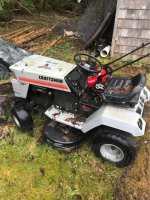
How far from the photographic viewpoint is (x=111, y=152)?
11.7 ft

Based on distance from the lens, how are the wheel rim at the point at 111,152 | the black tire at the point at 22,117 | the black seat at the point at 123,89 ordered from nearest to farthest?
the black seat at the point at 123,89
the wheel rim at the point at 111,152
the black tire at the point at 22,117

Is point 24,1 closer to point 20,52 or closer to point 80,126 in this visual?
point 20,52

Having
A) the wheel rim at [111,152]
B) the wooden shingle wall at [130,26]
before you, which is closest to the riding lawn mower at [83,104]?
the wheel rim at [111,152]

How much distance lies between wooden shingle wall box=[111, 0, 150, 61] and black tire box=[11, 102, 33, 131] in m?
3.16

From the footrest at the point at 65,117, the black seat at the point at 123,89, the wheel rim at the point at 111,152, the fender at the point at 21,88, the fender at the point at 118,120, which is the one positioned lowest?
the wheel rim at the point at 111,152

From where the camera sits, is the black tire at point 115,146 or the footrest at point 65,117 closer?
the black tire at point 115,146

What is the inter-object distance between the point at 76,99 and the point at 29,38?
4.06m

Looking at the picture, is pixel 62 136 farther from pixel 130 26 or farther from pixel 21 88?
pixel 130 26

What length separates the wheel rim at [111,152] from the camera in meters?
3.48

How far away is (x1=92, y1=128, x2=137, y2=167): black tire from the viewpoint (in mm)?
3189

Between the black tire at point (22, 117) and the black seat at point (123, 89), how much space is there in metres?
1.33

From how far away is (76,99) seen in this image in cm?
371

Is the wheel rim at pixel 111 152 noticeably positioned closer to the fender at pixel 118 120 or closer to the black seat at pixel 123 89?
the fender at pixel 118 120

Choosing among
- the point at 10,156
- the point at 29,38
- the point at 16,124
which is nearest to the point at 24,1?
the point at 29,38
